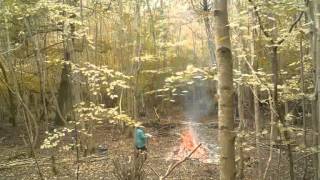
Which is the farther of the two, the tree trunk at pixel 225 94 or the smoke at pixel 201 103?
the smoke at pixel 201 103

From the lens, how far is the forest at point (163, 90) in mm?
5734

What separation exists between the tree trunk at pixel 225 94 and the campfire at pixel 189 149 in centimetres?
1174

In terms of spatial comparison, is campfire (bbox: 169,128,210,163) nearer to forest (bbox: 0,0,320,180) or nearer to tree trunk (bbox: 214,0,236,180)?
forest (bbox: 0,0,320,180)

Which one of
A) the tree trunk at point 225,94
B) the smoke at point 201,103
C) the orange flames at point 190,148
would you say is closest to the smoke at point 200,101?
the smoke at point 201,103

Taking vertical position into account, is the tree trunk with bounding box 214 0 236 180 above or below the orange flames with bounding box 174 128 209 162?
above

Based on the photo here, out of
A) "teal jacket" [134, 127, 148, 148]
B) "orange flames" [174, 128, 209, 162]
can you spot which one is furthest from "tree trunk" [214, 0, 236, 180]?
"orange flames" [174, 128, 209, 162]

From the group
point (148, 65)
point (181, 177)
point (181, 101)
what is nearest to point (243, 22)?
point (181, 177)

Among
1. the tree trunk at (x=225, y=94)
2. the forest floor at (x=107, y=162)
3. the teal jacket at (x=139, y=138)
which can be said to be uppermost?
the tree trunk at (x=225, y=94)

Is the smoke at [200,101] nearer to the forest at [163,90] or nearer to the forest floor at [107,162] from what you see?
the forest at [163,90]

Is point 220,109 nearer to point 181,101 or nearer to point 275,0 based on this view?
point 275,0

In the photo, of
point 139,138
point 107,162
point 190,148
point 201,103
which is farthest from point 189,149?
point 201,103

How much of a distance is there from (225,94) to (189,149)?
14.5 m

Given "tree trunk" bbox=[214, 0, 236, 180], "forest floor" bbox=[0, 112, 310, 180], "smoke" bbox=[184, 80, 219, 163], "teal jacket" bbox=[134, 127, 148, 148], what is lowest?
"smoke" bbox=[184, 80, 219, 163]

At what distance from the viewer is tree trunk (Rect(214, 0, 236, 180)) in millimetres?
2951
